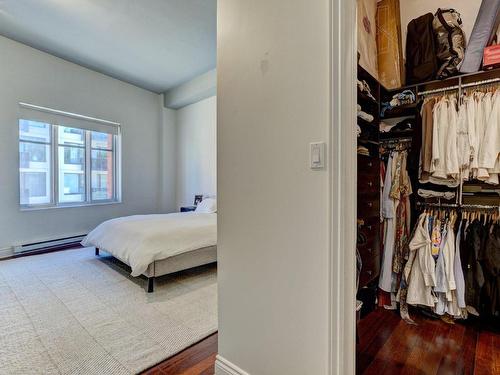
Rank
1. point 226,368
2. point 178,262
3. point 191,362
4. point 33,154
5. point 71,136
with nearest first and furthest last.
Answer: point 226,368, point 191,362, point 178,262, point 33,154, point 71,136

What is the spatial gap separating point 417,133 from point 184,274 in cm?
282

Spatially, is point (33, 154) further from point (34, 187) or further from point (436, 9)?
point (436, 9)

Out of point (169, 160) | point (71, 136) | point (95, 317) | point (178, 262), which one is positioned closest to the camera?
point (95, 317)

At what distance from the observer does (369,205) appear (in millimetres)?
1983

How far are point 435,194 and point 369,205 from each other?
63cm

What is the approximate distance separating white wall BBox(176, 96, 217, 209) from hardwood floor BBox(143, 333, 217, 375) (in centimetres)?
336

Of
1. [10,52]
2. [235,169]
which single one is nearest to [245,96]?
[235,169]

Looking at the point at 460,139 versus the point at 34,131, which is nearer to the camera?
the point at 460,139

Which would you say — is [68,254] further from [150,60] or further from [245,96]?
[245,96]

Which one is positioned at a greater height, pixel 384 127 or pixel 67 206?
pixel 384 127

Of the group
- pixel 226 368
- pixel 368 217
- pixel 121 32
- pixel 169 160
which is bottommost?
pixel 226 368

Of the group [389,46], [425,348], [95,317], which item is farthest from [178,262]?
[389,46]

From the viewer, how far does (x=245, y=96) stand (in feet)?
4.36

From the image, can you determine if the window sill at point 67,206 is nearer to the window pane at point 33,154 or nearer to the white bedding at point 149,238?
the window pane at point 33,154
